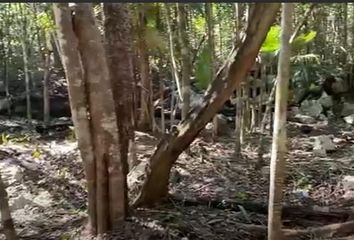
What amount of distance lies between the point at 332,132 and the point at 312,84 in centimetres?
303

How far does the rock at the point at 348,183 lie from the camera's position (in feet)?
17.6

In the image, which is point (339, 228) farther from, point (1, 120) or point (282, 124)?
point (1, 120)

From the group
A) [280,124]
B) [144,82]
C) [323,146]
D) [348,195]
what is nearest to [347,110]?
[323,146]

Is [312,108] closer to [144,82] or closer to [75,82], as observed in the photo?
[144,82]

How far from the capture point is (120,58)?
418cm

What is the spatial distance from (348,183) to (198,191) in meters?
1.53

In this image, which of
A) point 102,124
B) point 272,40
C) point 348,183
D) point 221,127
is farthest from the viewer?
point 221,127

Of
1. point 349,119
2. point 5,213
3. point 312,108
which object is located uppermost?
point 5,213

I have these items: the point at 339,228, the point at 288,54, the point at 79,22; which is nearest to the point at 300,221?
the point at 339,228

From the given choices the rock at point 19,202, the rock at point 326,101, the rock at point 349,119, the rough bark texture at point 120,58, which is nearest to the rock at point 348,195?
the rough bark texture at point 120,58

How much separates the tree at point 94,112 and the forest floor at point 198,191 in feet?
0.73

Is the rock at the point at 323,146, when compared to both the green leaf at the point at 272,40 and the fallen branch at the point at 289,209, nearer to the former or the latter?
the green leaf at the point at 272,40

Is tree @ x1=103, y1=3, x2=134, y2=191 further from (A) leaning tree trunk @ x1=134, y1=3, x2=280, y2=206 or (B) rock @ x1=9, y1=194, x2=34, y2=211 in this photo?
(B) rock @ x1=9, y1=194, x2=34, y2=211

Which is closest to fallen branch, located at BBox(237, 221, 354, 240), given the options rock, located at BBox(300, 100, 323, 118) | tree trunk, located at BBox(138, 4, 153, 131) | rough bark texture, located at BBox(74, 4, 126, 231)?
rough bark texture, located at BBox(74, 4, 126, 231)
